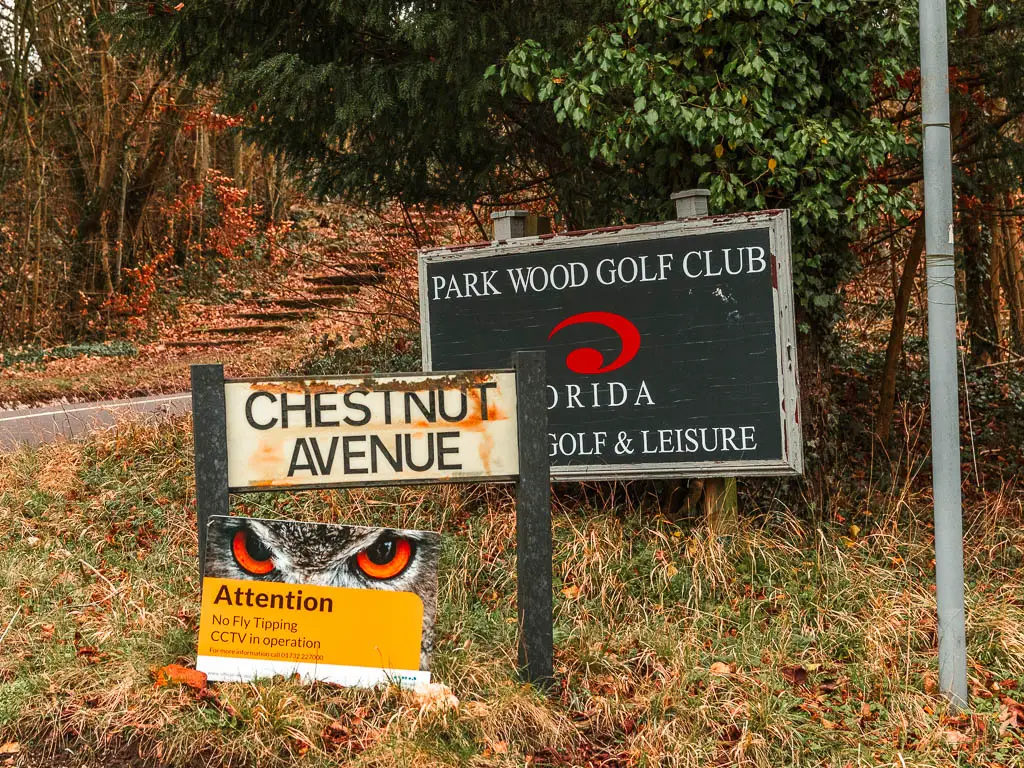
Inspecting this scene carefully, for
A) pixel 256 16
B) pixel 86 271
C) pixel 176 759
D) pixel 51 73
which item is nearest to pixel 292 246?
pixel 86 271

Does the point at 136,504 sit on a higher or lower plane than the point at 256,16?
lower

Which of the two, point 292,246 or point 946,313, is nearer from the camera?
point 946,313

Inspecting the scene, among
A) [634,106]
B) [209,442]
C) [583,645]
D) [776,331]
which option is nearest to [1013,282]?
[634,106]

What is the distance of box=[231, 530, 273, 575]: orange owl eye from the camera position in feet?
12.9

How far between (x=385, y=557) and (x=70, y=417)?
8.04 m

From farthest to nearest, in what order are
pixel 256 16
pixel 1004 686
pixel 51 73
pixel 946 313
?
pixel 51 73 < pixel 256 16 < pixel 1004 686 < pixel 946 313

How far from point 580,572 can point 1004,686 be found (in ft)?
6.36

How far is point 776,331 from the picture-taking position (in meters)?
4.95

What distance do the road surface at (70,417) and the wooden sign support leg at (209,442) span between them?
4.09 m

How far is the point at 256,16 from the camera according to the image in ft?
21.9

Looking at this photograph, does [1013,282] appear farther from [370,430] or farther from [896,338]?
[370,430]

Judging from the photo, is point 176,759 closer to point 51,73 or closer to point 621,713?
point 621,713

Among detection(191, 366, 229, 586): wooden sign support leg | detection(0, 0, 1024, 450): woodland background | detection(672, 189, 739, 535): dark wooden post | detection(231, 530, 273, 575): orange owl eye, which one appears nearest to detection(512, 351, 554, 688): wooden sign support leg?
detection(231, 530, 273, 575): orange owl eye

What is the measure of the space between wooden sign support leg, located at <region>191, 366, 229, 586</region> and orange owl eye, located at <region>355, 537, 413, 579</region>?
612 millimetres
